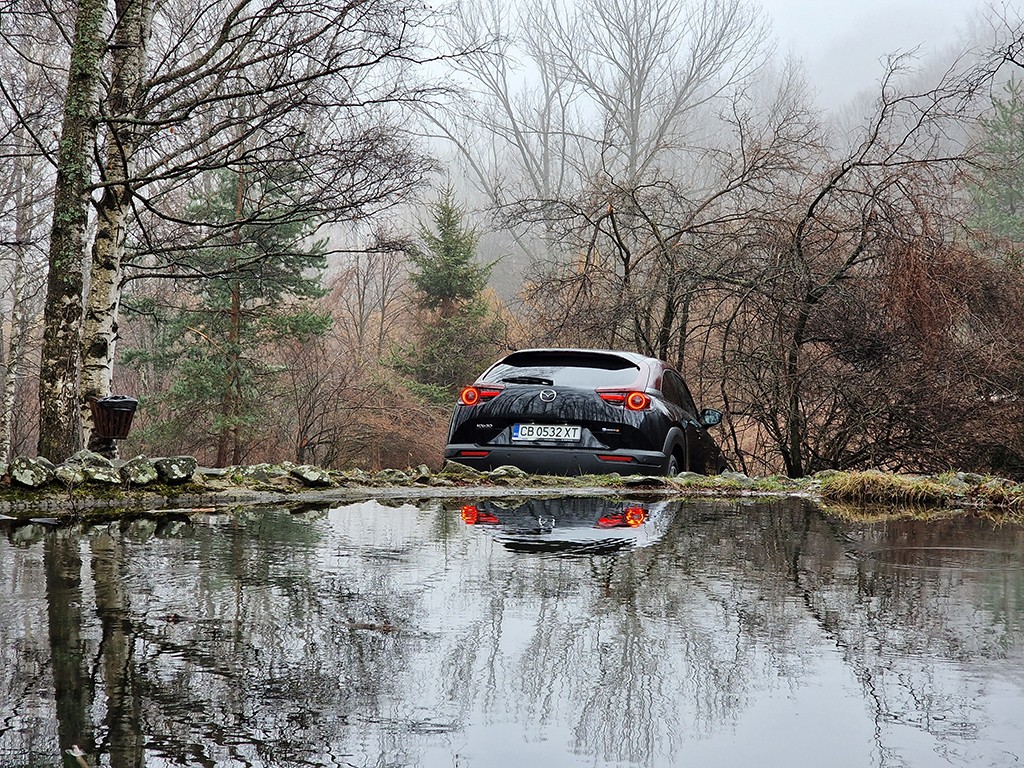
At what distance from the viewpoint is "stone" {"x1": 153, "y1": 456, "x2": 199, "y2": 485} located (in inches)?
273

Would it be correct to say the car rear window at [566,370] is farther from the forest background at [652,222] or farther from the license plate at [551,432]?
the forest background at [652,222]

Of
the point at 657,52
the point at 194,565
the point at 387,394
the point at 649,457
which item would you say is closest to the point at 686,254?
the point at 649,457

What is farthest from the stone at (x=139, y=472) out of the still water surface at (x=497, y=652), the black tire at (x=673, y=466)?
the black tire at (x=673, y=466)

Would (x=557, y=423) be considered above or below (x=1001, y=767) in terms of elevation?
above

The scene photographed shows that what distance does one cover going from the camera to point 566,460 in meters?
9.14

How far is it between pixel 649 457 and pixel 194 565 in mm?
5513

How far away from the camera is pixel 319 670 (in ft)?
9.12

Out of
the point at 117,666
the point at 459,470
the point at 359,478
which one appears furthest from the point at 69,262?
the point at 117,666

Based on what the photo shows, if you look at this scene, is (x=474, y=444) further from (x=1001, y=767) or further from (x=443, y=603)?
→ (x=1001, y=767)

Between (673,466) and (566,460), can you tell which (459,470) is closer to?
(566,460)

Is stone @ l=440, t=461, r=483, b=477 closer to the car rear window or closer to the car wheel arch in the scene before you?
the car rear window

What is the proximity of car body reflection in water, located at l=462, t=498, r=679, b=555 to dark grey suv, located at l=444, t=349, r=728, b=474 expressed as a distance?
4.22 feet

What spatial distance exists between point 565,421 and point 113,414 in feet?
14.7

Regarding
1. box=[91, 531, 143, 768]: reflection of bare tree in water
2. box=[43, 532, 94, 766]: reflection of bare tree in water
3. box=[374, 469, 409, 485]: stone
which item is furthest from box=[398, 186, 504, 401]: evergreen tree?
box=[91, 531, 143, 768]: reflection of bare tree in water
